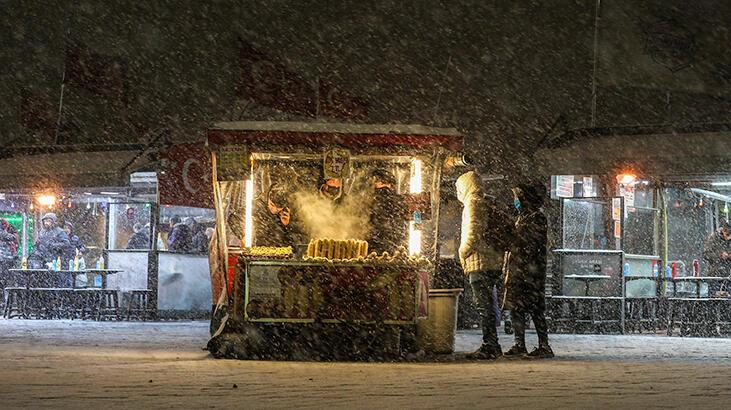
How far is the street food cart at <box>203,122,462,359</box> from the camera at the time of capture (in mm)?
13312

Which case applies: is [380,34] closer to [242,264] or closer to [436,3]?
[436,3]

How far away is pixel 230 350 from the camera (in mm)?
13328

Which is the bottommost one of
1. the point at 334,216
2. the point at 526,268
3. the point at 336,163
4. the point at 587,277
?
the point at 587,277

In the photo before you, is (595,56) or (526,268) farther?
(595,56)

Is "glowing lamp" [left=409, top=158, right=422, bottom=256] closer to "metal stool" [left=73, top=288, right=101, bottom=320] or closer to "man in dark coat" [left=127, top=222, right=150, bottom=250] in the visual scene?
Answer: "man in dark coat" [left=127, top=222, right=150, bottom=250]

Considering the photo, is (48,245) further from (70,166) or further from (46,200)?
(46,200)

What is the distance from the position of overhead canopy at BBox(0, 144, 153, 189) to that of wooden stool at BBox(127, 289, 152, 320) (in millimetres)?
2239

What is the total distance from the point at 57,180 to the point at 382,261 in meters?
13.1

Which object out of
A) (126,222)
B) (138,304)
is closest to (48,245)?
(126,222)

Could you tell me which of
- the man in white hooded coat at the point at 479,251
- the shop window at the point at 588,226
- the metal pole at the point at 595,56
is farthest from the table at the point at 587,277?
the man in white hooded coat at the point at 479,251

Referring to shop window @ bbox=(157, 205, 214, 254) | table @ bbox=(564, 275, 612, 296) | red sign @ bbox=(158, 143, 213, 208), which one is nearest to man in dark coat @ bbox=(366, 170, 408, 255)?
red sign @ bbox=(158, 143, 213, 208)

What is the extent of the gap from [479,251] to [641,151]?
348 inches

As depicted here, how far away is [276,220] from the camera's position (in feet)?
50.4

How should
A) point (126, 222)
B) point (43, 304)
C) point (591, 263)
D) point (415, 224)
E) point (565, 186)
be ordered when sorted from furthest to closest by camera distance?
point (126, 222)
point (565, 186)
point (43, 304)
point (591, 263)
point (415, 224)
